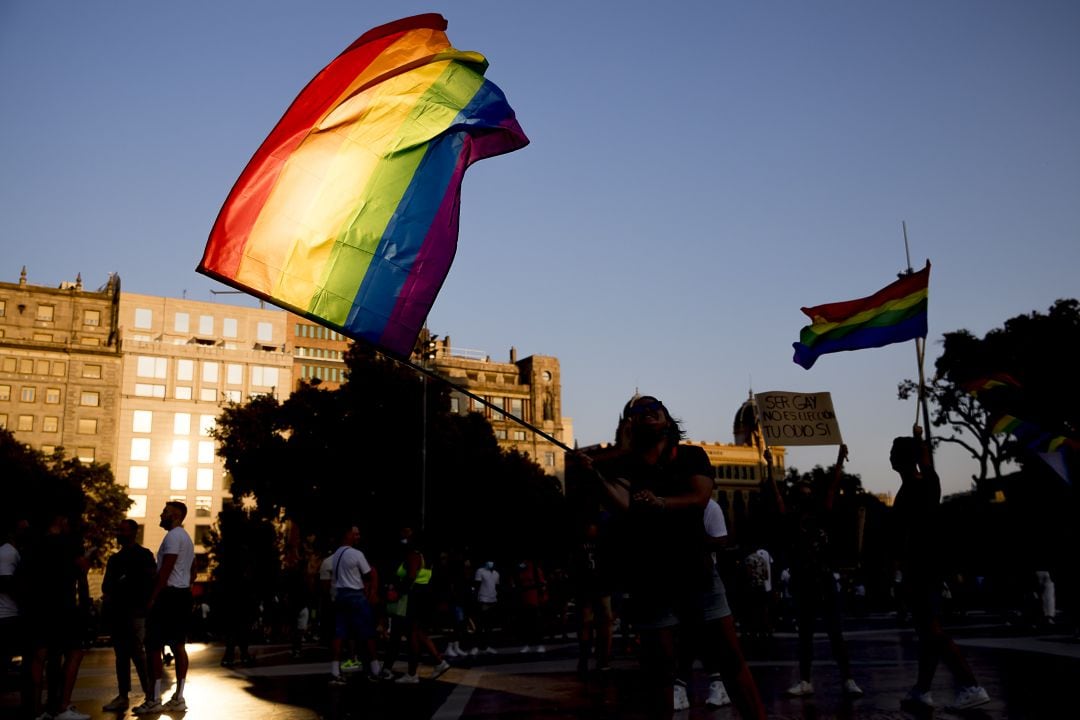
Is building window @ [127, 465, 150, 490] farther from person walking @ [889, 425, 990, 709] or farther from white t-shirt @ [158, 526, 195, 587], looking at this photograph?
person walking @ [889, 425, 990, 709]

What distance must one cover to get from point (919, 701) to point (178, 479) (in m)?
96.3

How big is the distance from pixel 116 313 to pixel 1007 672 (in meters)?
103

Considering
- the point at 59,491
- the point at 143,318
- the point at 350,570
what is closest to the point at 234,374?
the point at 143,318

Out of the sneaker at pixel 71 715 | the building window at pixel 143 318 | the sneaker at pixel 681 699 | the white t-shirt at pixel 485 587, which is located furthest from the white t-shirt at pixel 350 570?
the building window at pixel 143 318

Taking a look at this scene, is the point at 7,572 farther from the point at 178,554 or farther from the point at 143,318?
the point at 143,318

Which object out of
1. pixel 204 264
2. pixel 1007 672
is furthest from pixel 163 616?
pixel 1007 672

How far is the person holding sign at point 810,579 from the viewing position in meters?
9.09

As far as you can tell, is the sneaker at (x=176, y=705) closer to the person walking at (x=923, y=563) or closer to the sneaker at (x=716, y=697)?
the sneaker at (x=716, y=697)

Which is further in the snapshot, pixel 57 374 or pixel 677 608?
pixel 57 374

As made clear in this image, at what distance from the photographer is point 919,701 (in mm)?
7957

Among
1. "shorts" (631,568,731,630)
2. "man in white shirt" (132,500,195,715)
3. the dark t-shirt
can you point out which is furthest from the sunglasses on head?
"man in white shirt" (132,500,195,715)

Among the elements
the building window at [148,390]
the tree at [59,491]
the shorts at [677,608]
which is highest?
the building window at [148,390]

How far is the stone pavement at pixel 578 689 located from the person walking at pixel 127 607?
472 millimetres

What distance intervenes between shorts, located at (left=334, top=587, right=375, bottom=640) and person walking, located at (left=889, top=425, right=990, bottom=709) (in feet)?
21.9
